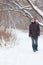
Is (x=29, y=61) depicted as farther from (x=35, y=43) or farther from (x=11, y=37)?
(x=11, y=37)

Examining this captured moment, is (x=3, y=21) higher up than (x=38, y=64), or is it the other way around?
(x=3, y=21)

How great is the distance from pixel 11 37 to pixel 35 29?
588 cm

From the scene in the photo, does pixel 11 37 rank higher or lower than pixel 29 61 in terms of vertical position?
higher

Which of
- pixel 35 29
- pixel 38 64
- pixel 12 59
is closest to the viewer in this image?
pixel 38 64

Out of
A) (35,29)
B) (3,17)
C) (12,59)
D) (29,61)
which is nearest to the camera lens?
(29,61)

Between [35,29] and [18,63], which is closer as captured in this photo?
[18,63]

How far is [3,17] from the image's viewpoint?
2191cm

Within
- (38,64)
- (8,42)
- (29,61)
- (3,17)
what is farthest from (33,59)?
(3,17)

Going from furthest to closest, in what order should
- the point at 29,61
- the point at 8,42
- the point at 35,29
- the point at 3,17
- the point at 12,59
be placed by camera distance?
Result: the point at 3,17 < the point at 8,42 < the point at 35,29 < the point at 12,59 < the point at 29,61

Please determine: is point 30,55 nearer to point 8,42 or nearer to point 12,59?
→ point 12,59

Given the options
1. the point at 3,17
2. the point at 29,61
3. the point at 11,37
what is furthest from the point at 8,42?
the point at 29,61

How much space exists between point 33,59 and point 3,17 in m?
10.0

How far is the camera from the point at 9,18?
72.9 feet

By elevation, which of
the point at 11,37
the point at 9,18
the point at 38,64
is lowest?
the point at 38,64
